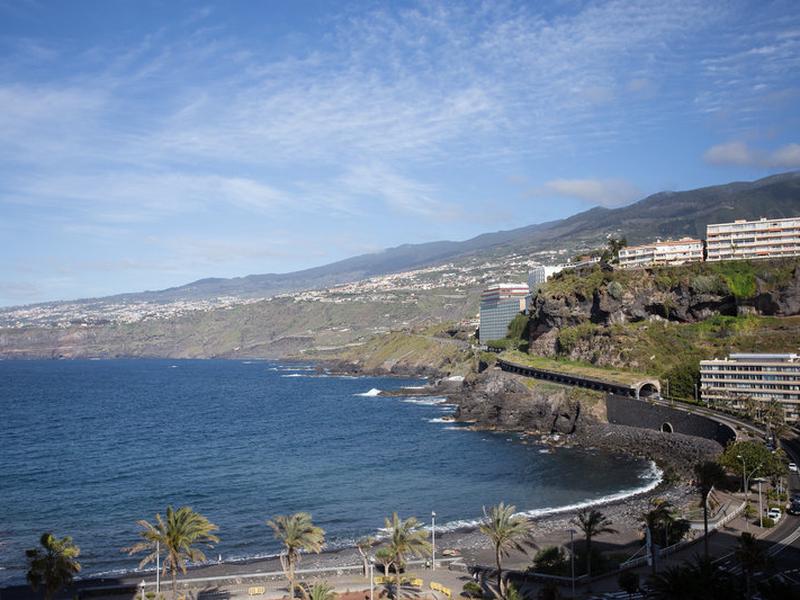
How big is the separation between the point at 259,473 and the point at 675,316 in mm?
71702

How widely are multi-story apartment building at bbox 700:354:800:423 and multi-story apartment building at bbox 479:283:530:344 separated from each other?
273 ft

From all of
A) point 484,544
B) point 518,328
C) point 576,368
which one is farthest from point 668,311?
point 484,544

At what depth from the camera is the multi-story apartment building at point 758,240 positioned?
124 meters

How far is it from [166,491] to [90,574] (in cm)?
2244

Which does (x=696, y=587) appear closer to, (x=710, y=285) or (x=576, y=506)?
(x=576, y=506)

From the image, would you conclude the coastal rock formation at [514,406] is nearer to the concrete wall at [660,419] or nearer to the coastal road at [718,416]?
the concrete wall at [660,419]

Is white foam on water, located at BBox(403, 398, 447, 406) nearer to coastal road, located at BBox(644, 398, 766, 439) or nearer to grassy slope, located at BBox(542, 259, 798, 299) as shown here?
grassy slope, located at BBox(542, 259, 798, 299)

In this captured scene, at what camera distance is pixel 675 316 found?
115m

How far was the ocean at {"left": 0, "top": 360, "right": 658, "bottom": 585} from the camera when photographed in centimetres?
5744

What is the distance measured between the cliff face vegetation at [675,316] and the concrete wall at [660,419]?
8649 millimetres

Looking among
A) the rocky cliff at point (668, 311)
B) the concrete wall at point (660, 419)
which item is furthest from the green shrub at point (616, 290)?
the concrete wall at point (660, 419)

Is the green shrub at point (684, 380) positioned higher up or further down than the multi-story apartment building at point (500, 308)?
further down

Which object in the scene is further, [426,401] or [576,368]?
[426,401]

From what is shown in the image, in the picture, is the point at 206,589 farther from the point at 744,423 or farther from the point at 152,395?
the point at 152,395
